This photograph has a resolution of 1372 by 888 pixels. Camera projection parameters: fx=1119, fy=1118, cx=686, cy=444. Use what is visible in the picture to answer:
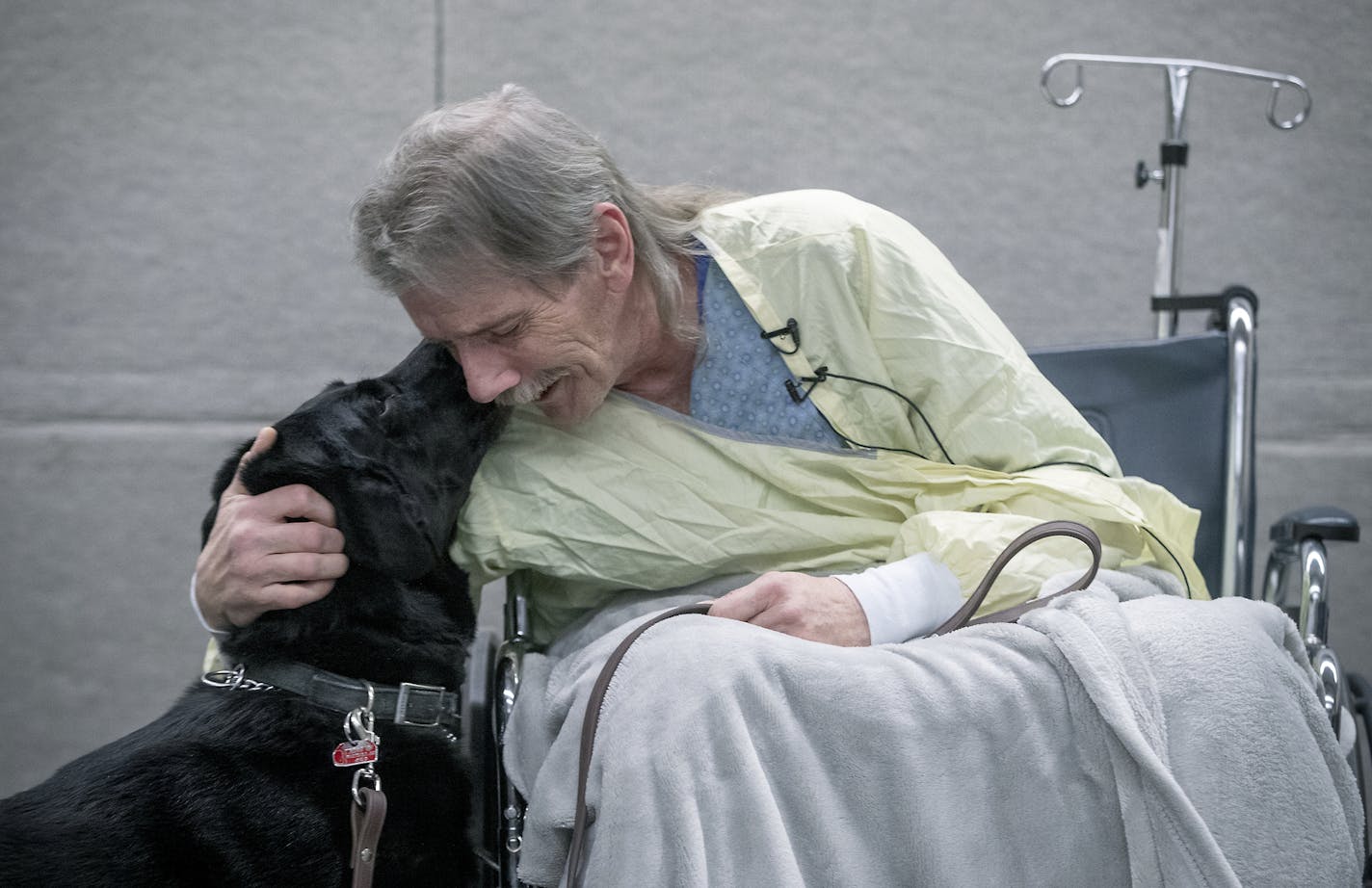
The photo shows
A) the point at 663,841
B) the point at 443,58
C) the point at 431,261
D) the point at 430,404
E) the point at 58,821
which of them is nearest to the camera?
the point at 663,841

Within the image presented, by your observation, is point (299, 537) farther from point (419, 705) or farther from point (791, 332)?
point (791, 332)

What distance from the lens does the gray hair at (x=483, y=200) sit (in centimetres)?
132

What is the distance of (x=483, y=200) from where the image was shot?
1.31 metres

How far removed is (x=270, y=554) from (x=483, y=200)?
48cm

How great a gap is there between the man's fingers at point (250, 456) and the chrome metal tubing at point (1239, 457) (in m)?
1.50

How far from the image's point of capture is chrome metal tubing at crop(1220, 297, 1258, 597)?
6.12 feet

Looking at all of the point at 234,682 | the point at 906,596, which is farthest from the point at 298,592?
the point at 906,596

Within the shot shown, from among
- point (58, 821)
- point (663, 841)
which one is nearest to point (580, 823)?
point (663, 841)

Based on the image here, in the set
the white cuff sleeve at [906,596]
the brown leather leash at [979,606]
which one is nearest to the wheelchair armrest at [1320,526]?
the brown leather leash at [979,606]

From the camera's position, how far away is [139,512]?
282 centimetres

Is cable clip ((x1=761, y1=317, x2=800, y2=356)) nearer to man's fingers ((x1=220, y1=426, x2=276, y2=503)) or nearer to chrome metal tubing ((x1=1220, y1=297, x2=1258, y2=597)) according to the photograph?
man's fingers ((x1=220, y1=426, x2=276, y2=503))

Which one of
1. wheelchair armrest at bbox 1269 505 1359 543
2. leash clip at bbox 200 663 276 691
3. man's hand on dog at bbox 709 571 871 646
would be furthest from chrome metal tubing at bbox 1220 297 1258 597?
leash clip at bbox 200 663 276 691

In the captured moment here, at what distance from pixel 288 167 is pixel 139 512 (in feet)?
3.09

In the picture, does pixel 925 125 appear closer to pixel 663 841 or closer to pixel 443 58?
pixel 443 58
